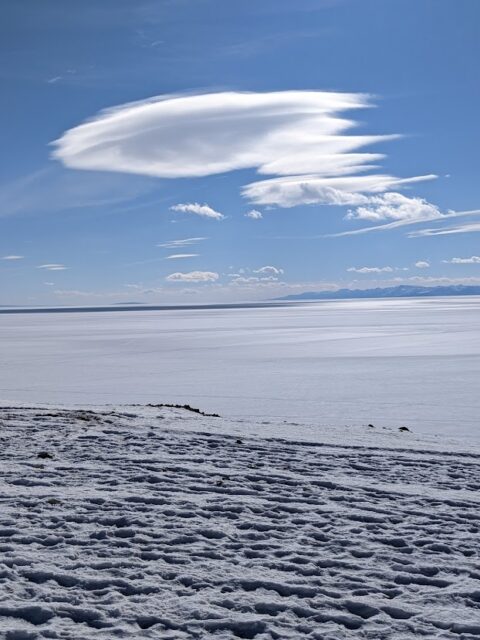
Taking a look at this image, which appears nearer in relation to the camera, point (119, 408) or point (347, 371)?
point (119, 408)

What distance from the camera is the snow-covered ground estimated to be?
5.71 m

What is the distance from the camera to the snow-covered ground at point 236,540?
5.71 meters

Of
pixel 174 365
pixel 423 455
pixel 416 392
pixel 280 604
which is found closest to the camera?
pixel 280 604

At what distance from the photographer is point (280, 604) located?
19.6ft

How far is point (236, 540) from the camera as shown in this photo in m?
7.57

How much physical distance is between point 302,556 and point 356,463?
16.0 ft

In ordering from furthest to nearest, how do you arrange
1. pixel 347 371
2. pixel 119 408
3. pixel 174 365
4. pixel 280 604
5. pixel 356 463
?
pixel 174 365 < pixel 347 371 < pixel 119 408 < pixel 356 463 < pixel 280 604

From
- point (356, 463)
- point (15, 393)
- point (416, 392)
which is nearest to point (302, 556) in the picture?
point (356, 463)

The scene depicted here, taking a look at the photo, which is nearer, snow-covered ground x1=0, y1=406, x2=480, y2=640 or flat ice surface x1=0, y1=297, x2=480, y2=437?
snow-covered ground x1=0, y1=406, x2=480, y2=640

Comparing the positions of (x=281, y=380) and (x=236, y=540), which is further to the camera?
(x=281, y=380)

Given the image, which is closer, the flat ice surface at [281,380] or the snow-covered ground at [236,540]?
the snow-covered ground at [236,540]

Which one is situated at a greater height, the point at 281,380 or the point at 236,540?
the point at 281,380

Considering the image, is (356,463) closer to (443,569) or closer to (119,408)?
(443,569)

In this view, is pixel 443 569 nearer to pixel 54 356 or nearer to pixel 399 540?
pixel 399 540
